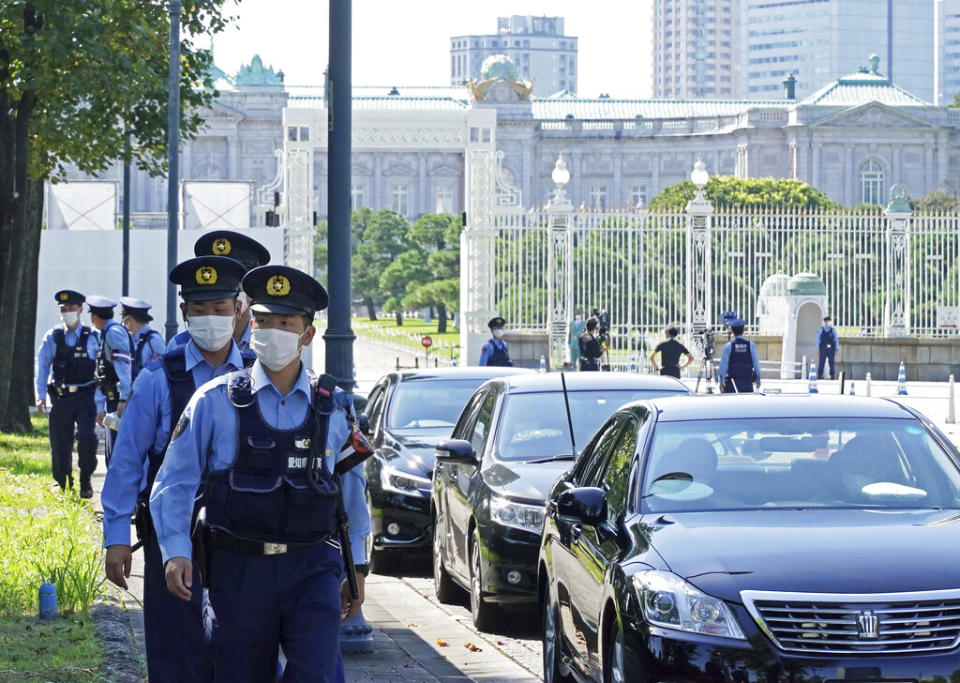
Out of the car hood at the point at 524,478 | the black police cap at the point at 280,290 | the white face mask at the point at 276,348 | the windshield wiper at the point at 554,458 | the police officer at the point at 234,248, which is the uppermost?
the police officer at the point at 234,248

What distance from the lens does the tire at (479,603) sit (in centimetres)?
963

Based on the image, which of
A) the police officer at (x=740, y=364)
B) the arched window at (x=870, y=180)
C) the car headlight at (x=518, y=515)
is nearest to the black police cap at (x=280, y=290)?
the car headlight at (x=518, y=515)

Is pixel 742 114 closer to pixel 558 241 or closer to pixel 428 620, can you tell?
pixel 558 241

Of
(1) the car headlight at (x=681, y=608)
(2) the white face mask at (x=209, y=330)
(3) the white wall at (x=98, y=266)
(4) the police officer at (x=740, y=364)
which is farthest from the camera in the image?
(3) the white wall at (x=98, y=266)

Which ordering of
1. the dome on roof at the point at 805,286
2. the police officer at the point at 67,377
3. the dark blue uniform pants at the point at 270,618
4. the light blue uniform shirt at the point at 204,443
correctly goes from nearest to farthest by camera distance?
1. the dark blue uniform pants at the point at 270,618
2. the light blue uniform shirt at the point at 204,443
3. the police officer at the point at 67,377
4. the dome on roof at the point at 805,286

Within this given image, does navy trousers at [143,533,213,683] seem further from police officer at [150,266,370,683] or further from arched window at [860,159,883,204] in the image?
arched window at [860,159,883,204]

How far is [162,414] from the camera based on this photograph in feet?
20.5

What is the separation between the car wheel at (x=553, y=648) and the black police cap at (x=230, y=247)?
6.45 ft

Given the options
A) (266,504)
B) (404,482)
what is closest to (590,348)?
(404,482)

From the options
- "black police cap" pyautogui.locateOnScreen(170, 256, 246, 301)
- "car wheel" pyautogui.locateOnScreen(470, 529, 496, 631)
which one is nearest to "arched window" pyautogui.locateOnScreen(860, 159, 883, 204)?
"car wheel" pyautogui.locateOnScreen(470, 529, 496, 631)

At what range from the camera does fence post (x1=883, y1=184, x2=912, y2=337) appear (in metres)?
39.2

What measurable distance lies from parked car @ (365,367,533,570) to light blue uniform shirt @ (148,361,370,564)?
17.9 feet

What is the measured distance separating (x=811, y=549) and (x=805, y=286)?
33944mm

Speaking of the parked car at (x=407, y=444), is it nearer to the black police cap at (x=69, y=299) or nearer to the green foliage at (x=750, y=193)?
the black police cap at (x=69, y=299)
